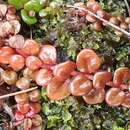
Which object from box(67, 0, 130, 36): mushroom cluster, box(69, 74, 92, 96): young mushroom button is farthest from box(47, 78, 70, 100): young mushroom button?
box(67, 0, 130, 36): mushroom cluster

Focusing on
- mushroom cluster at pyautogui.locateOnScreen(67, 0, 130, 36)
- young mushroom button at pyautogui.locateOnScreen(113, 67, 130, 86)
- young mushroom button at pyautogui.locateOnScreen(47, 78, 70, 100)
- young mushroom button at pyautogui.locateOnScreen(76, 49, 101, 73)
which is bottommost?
young mushroom button at pyautogui.locateOnScreen(47, 78, 70, 100)

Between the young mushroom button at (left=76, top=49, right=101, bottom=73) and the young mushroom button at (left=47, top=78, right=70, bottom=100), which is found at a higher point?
the young mushroom button at (left=76, top=49, right=101, bottom=73)

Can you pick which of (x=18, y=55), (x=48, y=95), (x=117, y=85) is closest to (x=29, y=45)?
(x=18, y=55)

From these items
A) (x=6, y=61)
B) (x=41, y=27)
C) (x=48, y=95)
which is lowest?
(x=48, y=95)

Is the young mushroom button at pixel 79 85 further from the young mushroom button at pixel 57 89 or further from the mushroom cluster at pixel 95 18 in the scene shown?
the mushroom cluster at pixel 95 18

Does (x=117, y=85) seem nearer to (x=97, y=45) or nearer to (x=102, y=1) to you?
(x=97, y=45)

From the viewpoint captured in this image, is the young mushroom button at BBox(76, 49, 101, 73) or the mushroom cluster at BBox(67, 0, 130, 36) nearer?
the young mushroom button at BBox(76, 49, 101, 73)

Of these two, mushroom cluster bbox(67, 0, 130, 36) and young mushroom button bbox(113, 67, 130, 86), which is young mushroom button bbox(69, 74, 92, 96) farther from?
mushroom cluster bbox(67, 0, 130, 36)

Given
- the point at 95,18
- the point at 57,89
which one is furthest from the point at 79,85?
the point at 95,18

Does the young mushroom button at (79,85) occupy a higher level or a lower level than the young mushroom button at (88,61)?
lower

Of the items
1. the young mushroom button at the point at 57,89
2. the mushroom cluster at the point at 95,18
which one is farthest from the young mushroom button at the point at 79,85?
the mushroom cluster at the point at 95,18

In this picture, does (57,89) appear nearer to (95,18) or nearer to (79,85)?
(79,85)
